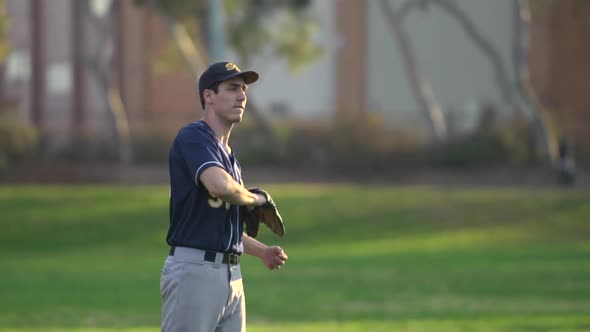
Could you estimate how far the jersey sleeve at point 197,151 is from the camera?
6.65 meters

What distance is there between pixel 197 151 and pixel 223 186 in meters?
0.29

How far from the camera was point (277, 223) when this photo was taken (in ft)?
23.5

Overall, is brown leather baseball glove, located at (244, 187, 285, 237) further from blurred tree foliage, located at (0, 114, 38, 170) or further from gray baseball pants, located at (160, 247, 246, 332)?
blurred tree foliage, located at (0, 114, 38, 170)

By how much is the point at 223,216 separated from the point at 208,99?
634 millimetres

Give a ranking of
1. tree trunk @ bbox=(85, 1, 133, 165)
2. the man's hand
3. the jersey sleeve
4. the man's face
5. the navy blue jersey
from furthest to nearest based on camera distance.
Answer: tree trunk @ bbox=(85, 1, 133, 165) < the man's hand < the man's face < the navy blue jersey < the jersey sleeve

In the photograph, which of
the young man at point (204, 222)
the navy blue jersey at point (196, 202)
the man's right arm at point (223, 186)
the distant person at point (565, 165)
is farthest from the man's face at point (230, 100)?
the distant person at point (565, 165)

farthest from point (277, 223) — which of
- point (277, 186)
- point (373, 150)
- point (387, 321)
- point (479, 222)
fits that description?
point (373, 150)

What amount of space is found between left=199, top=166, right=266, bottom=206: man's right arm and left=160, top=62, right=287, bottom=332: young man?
0.11 metres

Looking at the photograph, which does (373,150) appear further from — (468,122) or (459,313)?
(459,313)

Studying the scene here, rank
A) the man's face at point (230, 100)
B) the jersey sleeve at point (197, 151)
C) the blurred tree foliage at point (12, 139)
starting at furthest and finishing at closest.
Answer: the blurred tree foliage at point (12, 139) < the man's face at point (230, 100) < the jersey sleeve at point (197, 151)

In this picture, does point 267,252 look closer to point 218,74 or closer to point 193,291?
point 193,291

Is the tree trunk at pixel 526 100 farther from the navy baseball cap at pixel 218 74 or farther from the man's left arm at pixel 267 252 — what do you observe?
the navy baseball cap at pixel 218 74

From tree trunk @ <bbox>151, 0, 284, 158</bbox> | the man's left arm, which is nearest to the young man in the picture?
the man's left arm

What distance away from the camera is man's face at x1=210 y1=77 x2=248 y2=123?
6883mm
